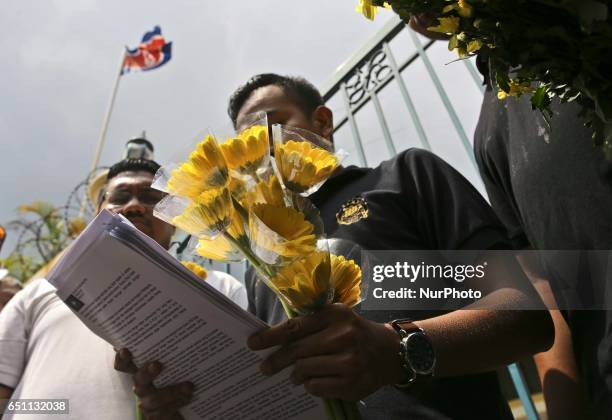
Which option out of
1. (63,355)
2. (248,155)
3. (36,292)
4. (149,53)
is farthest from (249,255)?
(149,53)

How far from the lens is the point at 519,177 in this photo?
1.08m

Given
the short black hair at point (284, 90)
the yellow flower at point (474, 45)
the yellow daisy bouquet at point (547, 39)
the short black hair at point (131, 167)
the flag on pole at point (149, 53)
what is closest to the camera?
the yellow daisy bouquet at point (547, 39)

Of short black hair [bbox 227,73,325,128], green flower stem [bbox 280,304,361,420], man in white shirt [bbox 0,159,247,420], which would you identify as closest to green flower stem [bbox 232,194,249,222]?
green flower stem [bbox 280,304,361,420]

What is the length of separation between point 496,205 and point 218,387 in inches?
31.1

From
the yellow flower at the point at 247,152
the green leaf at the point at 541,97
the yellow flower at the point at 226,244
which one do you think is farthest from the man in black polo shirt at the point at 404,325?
the green leaf at the point at 541,97

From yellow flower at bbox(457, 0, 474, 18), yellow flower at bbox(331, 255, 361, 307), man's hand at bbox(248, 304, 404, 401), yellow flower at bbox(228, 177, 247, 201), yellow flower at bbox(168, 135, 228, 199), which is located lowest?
man's hand at bbox(248, 304, 404, 401)

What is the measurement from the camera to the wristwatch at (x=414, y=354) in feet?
2.69

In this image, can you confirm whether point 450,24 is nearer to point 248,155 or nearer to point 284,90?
point 248,155

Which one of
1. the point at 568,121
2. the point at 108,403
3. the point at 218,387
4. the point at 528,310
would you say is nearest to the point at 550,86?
the point at 568,121

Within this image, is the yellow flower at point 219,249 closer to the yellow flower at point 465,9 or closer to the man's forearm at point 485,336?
the man's forearm at point 485,336

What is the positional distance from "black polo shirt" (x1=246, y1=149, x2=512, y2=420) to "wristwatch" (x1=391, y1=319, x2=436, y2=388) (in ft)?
0.66

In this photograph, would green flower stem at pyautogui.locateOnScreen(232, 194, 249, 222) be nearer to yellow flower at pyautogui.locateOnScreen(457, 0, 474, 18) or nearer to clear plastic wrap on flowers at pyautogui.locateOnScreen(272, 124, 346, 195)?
clear plastic wrap on flowers at pyautogui.locateOnScreen(272, 124, 346, 195)

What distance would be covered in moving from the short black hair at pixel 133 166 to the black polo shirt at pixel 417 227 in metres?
1.07

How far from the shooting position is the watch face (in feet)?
2.70
